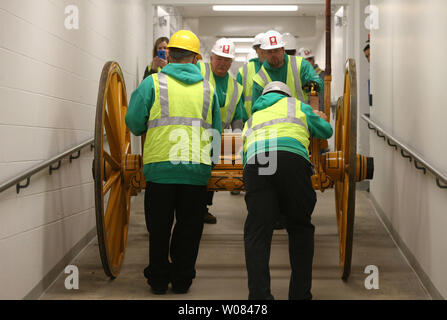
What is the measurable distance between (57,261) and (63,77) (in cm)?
122

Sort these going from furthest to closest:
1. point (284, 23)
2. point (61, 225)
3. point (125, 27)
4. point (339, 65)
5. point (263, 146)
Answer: point (284, 23), point (339, 65), point (125, 27), point (61, 225), point (263, 146)

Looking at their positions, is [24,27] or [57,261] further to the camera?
[57,261]

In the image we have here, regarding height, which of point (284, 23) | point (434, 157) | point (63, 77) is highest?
point (284, 23)

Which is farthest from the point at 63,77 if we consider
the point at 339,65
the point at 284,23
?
the point at 284,23

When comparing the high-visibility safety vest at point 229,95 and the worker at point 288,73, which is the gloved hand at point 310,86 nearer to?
the worker at point 288,73

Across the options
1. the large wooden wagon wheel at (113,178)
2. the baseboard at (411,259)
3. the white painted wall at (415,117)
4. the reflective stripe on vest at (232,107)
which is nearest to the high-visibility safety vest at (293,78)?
the reflective stripe on vest at (232,107)

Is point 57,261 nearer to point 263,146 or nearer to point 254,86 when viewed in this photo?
point 263,146

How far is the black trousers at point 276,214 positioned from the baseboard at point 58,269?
1233mm

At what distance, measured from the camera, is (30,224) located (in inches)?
132

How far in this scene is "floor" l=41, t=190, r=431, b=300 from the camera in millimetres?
3596

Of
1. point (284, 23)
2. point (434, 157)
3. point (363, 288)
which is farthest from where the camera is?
point (284, 23)

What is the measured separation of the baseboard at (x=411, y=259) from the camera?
11.3 ft

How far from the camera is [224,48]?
15.6 feet

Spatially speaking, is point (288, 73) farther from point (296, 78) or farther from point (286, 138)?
Answer: point (286, 138)
